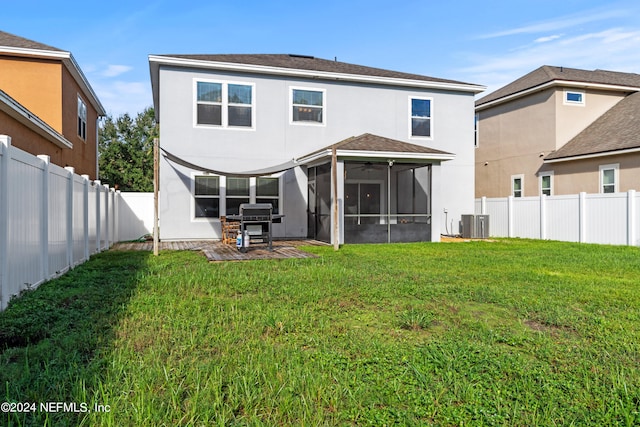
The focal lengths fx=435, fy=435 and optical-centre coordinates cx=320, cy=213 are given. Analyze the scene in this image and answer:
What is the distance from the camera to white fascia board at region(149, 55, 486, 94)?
13.2 metres

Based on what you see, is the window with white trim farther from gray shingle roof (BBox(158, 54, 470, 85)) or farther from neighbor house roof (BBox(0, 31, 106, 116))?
neighbor house roof (BBox(0, 31, 106, 116))

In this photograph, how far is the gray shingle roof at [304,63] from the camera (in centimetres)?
1412

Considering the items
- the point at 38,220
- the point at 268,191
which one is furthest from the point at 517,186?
the point at 38,220

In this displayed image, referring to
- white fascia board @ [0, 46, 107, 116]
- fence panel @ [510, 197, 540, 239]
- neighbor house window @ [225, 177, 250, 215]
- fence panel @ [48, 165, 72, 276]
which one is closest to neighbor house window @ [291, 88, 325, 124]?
neighbor house window @ [225, 177, 250, 215]

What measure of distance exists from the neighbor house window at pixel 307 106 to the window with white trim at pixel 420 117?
344 cm

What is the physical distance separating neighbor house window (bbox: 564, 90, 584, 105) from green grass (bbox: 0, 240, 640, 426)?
13240 millimetres

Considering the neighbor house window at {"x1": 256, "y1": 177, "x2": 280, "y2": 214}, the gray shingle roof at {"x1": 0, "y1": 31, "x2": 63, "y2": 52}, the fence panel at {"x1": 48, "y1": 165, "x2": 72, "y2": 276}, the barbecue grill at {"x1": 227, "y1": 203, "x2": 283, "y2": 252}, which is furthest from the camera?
the neighbor house window at {"x1": 256, "y1": 177, "x2": 280, "y2": 214}

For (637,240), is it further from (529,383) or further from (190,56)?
(190,56)

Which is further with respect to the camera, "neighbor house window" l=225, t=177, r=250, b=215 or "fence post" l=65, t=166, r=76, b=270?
"neighbor house window" l=225, t=177, r=250, b=215

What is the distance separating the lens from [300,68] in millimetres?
14430

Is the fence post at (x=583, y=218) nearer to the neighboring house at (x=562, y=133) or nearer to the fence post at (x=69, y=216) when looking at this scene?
the neighboring house at (x=562, y=133)

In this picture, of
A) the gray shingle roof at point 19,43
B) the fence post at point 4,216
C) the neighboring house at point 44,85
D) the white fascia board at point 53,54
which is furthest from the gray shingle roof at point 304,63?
the fence post at point 4,216

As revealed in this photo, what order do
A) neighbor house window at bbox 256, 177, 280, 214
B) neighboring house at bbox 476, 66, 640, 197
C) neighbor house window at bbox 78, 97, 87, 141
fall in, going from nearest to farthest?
neighbor house window at bbox 256, 177, 280, 214 → neighboring house at bbox 476, 66, 640, 197 → neighbor house window at bbox 78, 97, 87, 141

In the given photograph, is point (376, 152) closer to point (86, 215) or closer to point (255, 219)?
point (255, 219)
